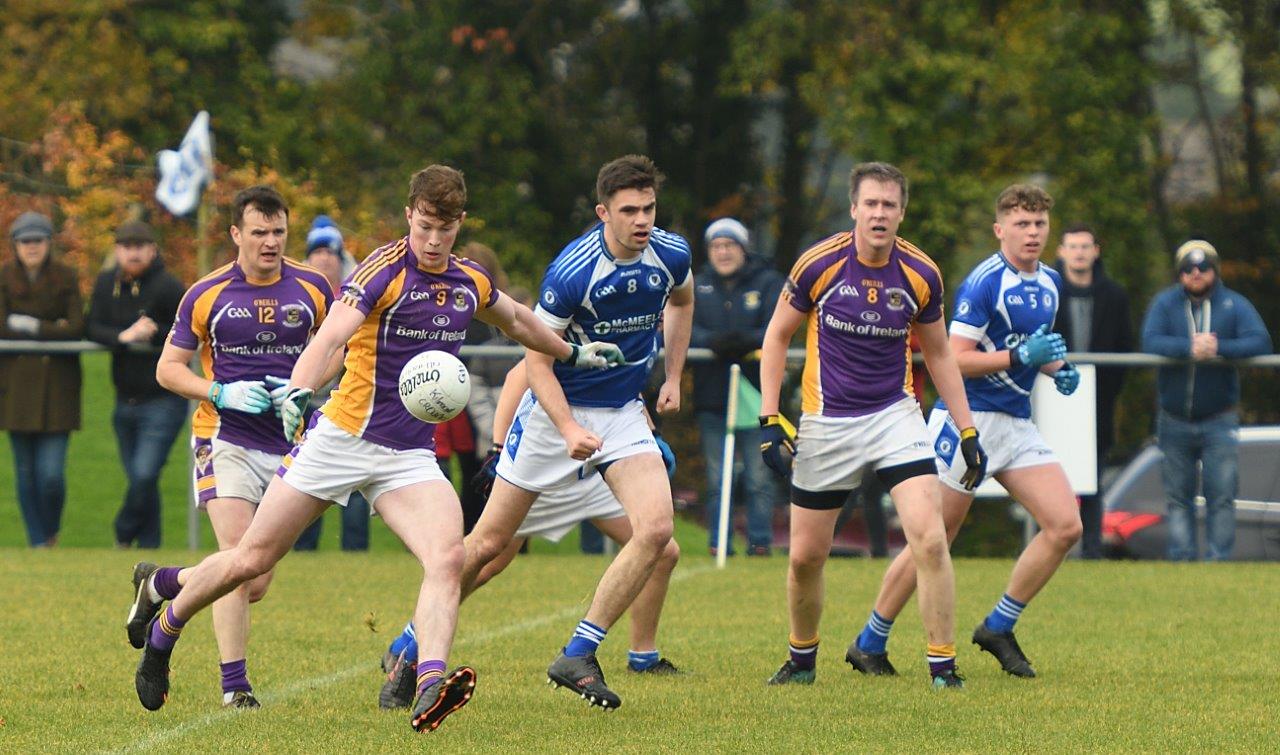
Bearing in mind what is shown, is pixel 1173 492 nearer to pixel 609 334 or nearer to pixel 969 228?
pixel 609 334

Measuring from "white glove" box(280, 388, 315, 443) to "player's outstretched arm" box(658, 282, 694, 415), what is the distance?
6.28ft

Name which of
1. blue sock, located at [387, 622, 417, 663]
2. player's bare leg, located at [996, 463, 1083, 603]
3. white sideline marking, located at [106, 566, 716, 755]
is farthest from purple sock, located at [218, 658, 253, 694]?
player's bare leg, located at [996, 463, 1083, 603]

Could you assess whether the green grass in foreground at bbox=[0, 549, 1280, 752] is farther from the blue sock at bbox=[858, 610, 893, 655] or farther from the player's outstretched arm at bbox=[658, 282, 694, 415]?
the player's outstretched arm at bbox=[658, 282, 694, 415]

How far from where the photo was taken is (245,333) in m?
8.78

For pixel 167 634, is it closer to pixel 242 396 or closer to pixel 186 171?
pixel 242 396

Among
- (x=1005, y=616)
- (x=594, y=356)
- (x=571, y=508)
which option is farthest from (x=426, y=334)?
(x=1005, y=616)

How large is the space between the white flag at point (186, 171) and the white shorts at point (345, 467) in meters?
14.8

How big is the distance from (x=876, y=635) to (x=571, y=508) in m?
1.47

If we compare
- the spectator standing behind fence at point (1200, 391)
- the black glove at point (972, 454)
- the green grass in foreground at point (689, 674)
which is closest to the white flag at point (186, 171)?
the green grass in foreground at point (689, 674)

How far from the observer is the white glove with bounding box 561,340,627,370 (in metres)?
8.22

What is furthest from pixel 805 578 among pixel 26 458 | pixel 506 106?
pixel 506 106

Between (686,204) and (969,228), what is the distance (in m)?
5.30

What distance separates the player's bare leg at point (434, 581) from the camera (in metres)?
7.25

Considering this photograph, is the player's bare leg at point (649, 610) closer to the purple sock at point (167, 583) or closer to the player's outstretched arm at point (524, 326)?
the player's outstretched arm at point (524, 326)
